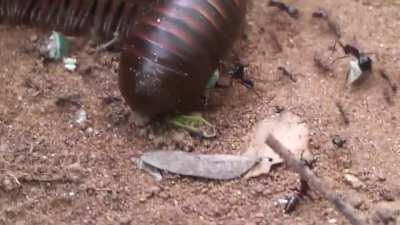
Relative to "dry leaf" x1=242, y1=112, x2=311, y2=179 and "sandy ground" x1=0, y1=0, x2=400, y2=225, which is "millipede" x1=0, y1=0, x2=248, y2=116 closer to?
"sandy ground" x1=0, y1=0, x2=400, y2=225

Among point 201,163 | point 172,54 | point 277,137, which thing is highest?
point 172,54

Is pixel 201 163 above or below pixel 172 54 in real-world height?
below

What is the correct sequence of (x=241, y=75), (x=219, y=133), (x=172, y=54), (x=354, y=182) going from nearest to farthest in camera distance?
(x=354, y=182) → (x=172, y=54) → (x=219, y=133) → (x=241, y=75)

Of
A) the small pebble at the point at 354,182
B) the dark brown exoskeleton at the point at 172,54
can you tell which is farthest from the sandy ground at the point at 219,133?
the dark brown exoskeleton at the point at 172,54

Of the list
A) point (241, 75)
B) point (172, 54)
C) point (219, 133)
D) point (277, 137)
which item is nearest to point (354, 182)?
point (277, 137)

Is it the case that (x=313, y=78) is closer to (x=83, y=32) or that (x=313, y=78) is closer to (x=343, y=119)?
(x=343, y=119)

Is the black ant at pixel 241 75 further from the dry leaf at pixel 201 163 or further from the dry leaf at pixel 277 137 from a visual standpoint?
the dry leaf at pixel 201 163

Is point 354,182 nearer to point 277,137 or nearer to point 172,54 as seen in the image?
point 277,137

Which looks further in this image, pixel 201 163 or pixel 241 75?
pixel 241 75
